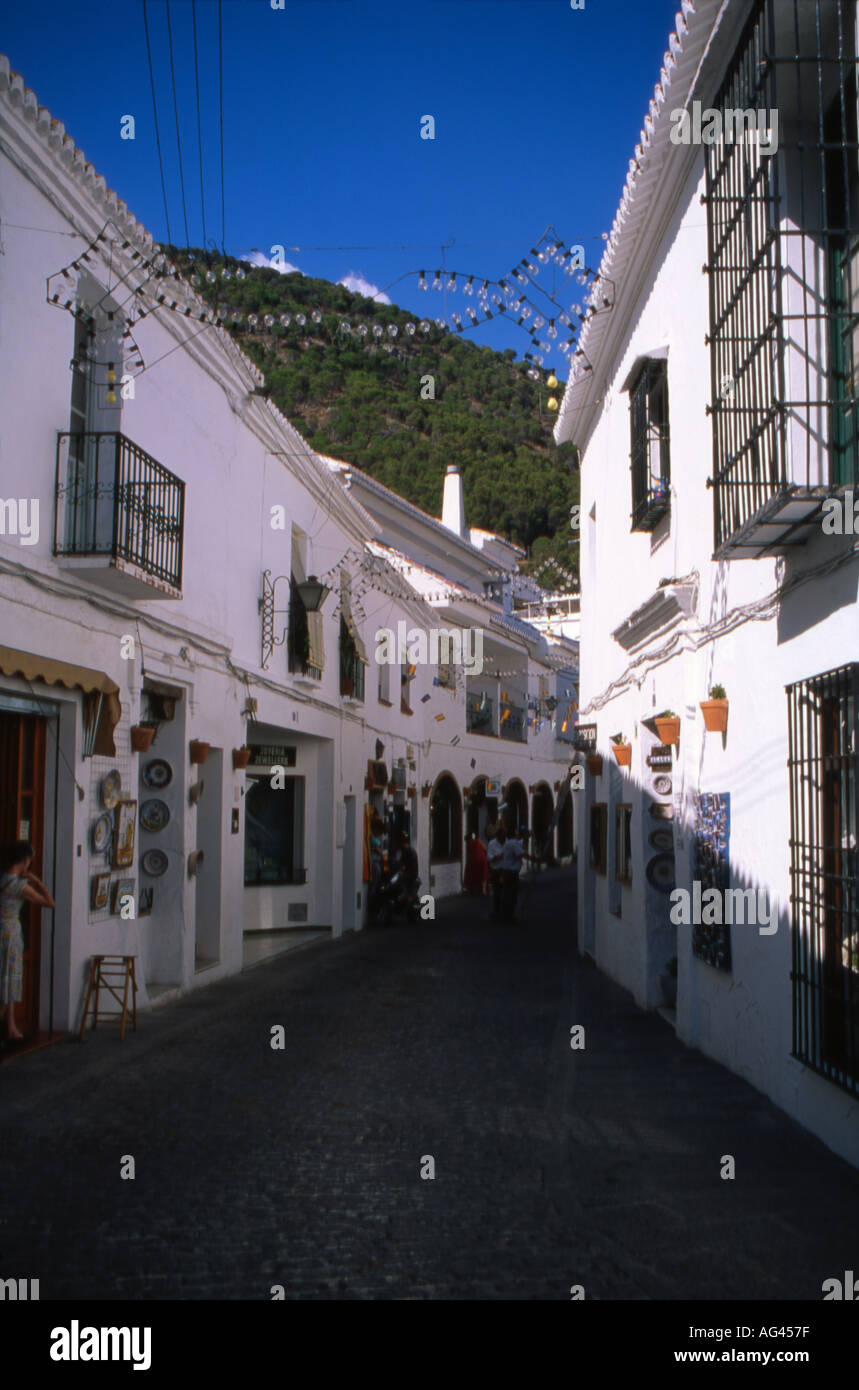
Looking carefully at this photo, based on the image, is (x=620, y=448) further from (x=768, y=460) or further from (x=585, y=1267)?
(x=585, y=1267)

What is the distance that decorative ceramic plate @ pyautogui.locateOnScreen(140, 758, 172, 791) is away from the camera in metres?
11.6

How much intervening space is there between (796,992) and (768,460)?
2976mm

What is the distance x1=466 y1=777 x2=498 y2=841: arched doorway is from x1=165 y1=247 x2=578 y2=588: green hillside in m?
8.76

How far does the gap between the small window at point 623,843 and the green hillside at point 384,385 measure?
4299 mm

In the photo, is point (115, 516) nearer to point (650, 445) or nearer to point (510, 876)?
point (650, 445)

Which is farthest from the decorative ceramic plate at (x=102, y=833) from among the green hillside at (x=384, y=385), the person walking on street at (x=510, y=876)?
the person walking on street at (x=510, y=876)

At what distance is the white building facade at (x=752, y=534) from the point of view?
19.6 feet

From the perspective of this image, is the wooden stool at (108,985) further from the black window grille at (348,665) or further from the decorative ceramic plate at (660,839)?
the black window grille at (348,665)

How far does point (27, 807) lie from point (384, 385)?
964 centimetres

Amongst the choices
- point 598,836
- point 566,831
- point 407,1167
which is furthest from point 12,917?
point 566,831

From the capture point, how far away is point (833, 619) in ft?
19.4

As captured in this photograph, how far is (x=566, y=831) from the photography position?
4078 centimetres
